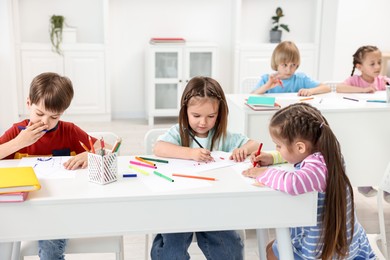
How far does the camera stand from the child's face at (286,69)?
11.8 feet

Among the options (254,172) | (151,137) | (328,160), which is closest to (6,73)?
(151,137)

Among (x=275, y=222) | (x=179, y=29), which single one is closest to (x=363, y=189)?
(x=275, y=222)

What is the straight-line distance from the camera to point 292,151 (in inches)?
67.6

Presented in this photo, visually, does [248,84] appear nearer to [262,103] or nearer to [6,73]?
[262,103]

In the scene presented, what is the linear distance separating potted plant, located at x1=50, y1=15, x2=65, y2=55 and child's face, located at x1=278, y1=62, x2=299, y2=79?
2.55 meters

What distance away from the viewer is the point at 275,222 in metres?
1.57

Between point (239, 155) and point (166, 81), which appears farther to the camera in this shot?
point (166, 81)

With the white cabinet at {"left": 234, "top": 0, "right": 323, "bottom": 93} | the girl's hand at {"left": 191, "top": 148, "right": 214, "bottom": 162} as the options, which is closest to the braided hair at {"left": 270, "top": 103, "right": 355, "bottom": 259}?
the girl's hand at {"left": 191, "top": 148, "right": 214, "bottom": 162}

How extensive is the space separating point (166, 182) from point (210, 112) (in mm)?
507

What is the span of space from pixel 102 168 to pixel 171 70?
392 cm

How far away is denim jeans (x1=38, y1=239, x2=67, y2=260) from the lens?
1.79m

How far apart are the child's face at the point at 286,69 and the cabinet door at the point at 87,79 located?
2345 millimetres

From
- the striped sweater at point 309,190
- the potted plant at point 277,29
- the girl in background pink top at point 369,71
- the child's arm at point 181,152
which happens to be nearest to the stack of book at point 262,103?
the girl in background pink top at point 369,71

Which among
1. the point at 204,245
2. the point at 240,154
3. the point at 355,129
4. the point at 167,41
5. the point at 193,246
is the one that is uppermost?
the point at 167,41
